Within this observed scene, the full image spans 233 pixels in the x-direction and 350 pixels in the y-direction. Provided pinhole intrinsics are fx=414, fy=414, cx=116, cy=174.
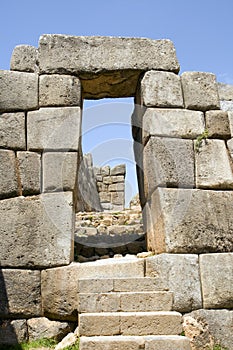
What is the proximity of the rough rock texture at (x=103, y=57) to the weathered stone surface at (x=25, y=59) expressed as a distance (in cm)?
12

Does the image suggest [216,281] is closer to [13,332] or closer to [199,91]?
[13,332]

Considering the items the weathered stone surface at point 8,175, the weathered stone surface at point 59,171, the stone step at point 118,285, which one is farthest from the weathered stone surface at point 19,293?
the weathered stone surface at point 59,171

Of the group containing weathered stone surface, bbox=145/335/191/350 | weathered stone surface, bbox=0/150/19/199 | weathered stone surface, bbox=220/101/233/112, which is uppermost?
weathered stone surface, bbox=220/101/233/112

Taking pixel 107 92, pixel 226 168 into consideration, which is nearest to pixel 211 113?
pixel 226 168

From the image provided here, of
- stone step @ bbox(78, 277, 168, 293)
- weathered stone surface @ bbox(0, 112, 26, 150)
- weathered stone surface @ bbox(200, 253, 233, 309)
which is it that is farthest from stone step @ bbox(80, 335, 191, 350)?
weathered stone surface @ bbox(0, 112, 26, 150)

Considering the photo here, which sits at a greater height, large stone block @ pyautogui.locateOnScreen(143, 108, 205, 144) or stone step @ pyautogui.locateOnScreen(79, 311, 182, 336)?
large stone block @ pyautogui.locateOnScreen(143, 108, 205, 144)

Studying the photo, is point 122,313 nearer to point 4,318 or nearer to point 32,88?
point 4,318

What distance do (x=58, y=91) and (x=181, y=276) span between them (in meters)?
3.17

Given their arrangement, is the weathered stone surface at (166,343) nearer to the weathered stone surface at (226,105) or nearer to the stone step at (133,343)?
the stone step at (133,343)

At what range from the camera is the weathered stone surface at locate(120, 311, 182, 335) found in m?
4.49

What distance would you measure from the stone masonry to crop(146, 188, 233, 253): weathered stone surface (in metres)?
0.01

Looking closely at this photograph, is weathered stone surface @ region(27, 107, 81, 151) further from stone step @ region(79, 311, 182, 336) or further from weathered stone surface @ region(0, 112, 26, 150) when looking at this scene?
stone step @ region(79, 311, 182, 336)

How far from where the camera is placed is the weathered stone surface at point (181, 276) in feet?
17.5

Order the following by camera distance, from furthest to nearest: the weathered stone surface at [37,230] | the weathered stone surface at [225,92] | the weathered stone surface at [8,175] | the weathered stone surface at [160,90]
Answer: the weathered stone surface at [225,92]
the weathered stone surface at [160,90]
the weathered stone surface at [8,175]
the weathered stone surface at [37,230]
